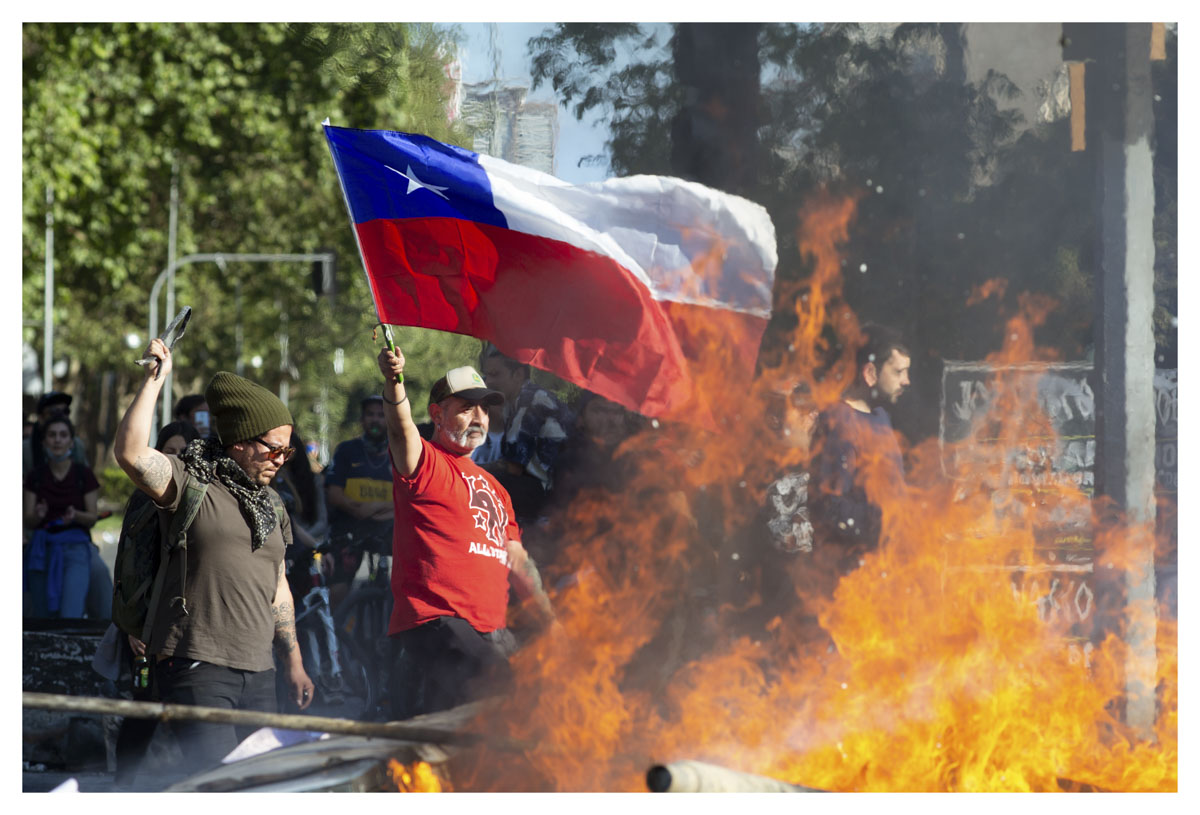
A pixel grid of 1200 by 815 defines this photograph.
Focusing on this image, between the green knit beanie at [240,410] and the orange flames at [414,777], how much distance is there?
4.23 feet

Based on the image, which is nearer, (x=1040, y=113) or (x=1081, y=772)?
(x=1081, y=772)

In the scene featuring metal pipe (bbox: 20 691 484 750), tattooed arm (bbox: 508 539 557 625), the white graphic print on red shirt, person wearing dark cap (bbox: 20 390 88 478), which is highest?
person wearing dark cap (bbox: 20 390 88 478)

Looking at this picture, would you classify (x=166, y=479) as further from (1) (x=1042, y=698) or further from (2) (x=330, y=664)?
(1) (x=1042, y=698)

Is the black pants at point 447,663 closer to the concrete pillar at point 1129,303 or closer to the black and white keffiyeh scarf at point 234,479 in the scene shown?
the black and white keffiyeh scarf at point 234,479

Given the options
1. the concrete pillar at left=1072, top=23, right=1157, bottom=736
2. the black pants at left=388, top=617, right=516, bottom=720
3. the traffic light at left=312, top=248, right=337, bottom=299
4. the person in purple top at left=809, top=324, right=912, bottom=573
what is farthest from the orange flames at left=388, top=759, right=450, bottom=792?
the traffic light at left=312, top=248, right=337, bottom=299

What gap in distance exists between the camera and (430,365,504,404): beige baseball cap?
→ 4.74 meters

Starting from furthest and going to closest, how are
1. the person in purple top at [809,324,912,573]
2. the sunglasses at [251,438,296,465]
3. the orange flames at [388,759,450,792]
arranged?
the person in purple top at [809,324,912,573] < the orange flames at [388,759,450,792] < the sunglasses at [251,438,296,465]

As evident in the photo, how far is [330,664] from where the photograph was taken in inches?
255

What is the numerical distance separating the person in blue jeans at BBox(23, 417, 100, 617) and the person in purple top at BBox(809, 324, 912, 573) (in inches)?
175

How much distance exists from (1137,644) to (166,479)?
415cm

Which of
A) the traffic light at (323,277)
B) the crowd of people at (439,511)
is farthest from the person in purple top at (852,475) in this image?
the traffic light at (323,277)

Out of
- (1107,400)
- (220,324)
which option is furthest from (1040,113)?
(220,324)

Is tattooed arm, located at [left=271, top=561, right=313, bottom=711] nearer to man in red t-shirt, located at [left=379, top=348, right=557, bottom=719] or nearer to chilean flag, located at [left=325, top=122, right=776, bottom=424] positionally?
man in red t-shirt, located at [left=379, top=348, right=557, bottom=719]

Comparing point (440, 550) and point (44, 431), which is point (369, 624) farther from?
point (44, 431)
